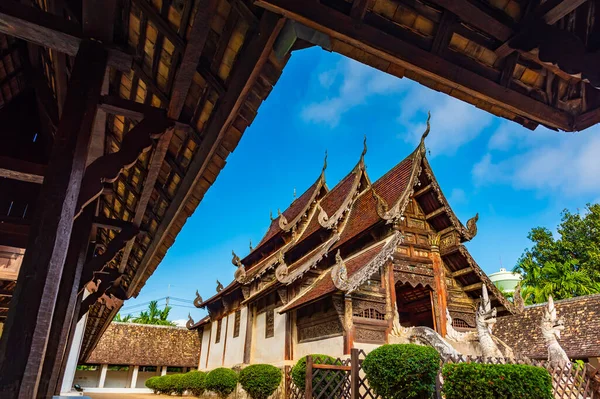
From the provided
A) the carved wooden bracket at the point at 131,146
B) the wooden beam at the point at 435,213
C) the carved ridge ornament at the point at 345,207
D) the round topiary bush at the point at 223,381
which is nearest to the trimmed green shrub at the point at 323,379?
the carved ridge ornament at the point at 345,207

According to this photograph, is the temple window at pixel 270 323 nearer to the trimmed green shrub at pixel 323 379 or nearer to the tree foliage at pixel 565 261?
the trimmed green shrub at pixel 323 379

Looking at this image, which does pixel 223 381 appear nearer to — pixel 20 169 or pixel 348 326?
pixel 348 326

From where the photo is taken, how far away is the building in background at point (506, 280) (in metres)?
34.3

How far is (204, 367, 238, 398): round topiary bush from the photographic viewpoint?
1440cm

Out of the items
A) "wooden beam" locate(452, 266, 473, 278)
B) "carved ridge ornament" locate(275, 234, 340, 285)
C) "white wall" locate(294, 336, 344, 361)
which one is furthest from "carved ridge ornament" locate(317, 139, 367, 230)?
"wooden beam" locate(452, 266, 473, 278)

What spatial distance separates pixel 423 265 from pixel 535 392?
18.5ft

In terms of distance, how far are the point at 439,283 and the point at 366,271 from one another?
3.23 meters

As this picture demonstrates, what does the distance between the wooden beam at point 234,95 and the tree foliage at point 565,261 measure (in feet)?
92.1

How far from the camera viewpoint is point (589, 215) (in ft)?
92.8

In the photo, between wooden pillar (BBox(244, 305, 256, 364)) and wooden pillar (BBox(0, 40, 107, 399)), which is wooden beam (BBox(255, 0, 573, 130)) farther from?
wooden pillar (BBox(244, 305, 256, 364))

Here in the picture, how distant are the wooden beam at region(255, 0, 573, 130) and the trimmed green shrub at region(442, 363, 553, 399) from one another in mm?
5268

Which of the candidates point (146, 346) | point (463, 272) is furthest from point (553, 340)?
point (146, 346)

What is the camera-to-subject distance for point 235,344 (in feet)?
54.4

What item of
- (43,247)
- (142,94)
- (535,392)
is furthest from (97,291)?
(535,392)
